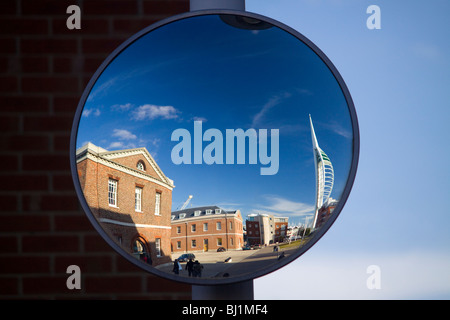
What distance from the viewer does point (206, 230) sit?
1.06 m

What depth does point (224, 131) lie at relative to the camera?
3.40ft

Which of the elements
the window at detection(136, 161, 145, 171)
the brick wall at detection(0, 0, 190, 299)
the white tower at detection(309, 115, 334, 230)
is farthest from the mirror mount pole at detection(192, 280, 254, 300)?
the brick wall at detection(0, 0, 190, 299)

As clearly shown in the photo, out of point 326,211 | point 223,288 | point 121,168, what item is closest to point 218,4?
point 121,168

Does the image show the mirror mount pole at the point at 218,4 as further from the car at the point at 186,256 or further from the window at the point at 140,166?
the car at the point at 186,256

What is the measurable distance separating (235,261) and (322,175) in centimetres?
30

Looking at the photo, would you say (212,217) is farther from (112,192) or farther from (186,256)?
(112,192)

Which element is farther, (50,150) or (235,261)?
(50,150)

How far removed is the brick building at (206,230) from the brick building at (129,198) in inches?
1.2

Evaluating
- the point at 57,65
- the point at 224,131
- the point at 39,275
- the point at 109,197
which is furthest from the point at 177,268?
the point at 57,65

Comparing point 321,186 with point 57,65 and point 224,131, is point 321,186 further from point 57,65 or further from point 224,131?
point 57,65

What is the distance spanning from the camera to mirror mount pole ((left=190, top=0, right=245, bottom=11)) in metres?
1.10

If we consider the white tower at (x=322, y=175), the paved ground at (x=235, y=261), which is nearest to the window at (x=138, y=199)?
the paved ground at (x=235, y=261)
